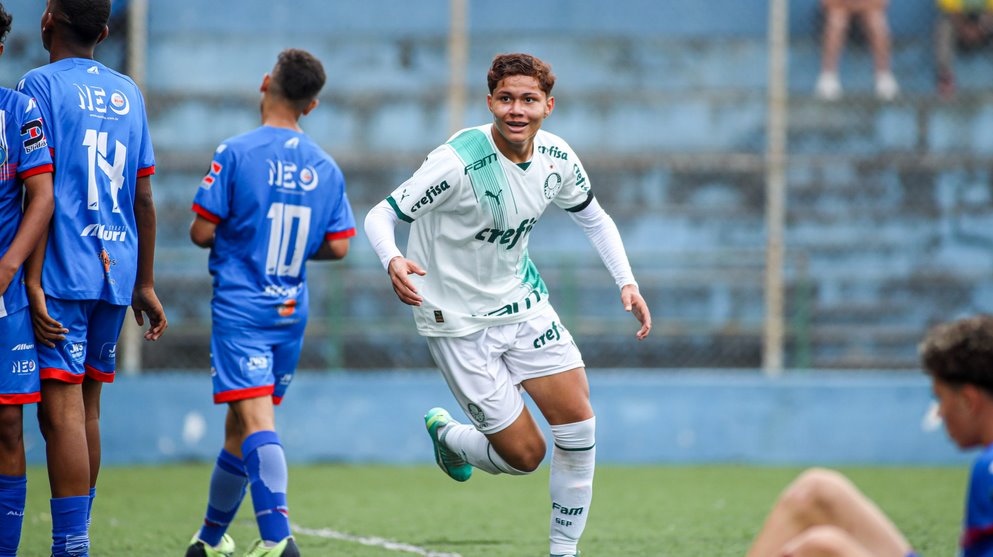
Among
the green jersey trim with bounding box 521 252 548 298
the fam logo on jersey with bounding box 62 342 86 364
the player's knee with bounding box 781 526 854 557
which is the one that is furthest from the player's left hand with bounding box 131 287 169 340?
the player's knee with bounding box 781 526 854 557

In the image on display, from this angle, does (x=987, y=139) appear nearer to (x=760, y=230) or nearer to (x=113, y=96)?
(x=760, y=230)

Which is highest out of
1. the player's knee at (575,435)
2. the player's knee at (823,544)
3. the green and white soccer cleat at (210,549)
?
the player's knee at (823,544)

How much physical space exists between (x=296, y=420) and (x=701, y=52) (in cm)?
590

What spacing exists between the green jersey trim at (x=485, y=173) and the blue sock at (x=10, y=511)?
79.8 inches

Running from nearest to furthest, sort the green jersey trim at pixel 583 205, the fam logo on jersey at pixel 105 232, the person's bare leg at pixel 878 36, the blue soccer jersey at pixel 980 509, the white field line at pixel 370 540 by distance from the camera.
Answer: the blue soccer jersey at pixel 980 509 → the fam logo on jersey at pixel 105 232 → the green jersey trim at pixel 583 205 → the white field line at pixel 370 540 → the person's bare leg at pixel 878 36

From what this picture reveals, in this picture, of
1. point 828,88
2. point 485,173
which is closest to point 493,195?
point 485,173

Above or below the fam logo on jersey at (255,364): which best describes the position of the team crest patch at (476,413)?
below

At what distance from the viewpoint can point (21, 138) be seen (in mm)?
4336

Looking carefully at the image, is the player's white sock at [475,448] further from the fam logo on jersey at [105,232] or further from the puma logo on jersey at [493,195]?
the fam logo on jersey at [105,232]

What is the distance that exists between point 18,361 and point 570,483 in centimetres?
215

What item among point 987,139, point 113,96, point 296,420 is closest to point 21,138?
point 113,96

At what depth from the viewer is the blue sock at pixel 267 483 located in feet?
15.9

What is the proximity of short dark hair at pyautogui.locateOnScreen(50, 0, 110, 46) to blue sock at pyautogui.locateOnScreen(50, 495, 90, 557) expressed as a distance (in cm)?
170

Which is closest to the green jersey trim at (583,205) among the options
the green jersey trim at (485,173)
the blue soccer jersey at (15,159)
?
the green jersey trim at (485,173)
